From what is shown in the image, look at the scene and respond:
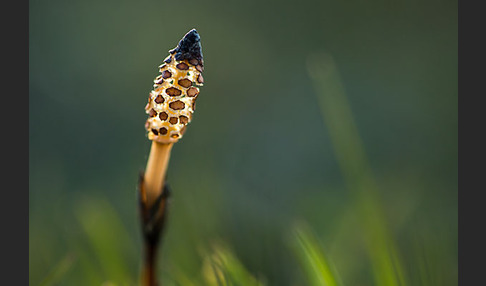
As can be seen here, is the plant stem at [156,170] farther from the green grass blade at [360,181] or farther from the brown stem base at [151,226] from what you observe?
the green grass blade at [360,181]

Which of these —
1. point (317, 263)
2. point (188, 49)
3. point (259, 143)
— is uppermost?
point (188, 49)

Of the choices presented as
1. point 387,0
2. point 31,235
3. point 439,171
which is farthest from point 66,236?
point 387,0

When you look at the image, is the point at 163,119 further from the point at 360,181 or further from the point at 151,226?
the point at 360,181

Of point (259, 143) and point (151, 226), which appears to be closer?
point (151, 226)

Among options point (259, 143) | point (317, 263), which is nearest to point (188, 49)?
point (317, 263)

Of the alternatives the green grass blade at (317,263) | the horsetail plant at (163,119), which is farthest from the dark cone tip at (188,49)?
the green grass blade at (317,263)

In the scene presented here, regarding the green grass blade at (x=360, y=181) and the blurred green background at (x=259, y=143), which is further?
the blurred green background at (x=259, y=143)

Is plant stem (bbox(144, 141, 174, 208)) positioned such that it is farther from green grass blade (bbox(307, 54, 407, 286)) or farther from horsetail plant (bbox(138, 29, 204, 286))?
green grass blade (bbox(307, 54, 407, 286))
